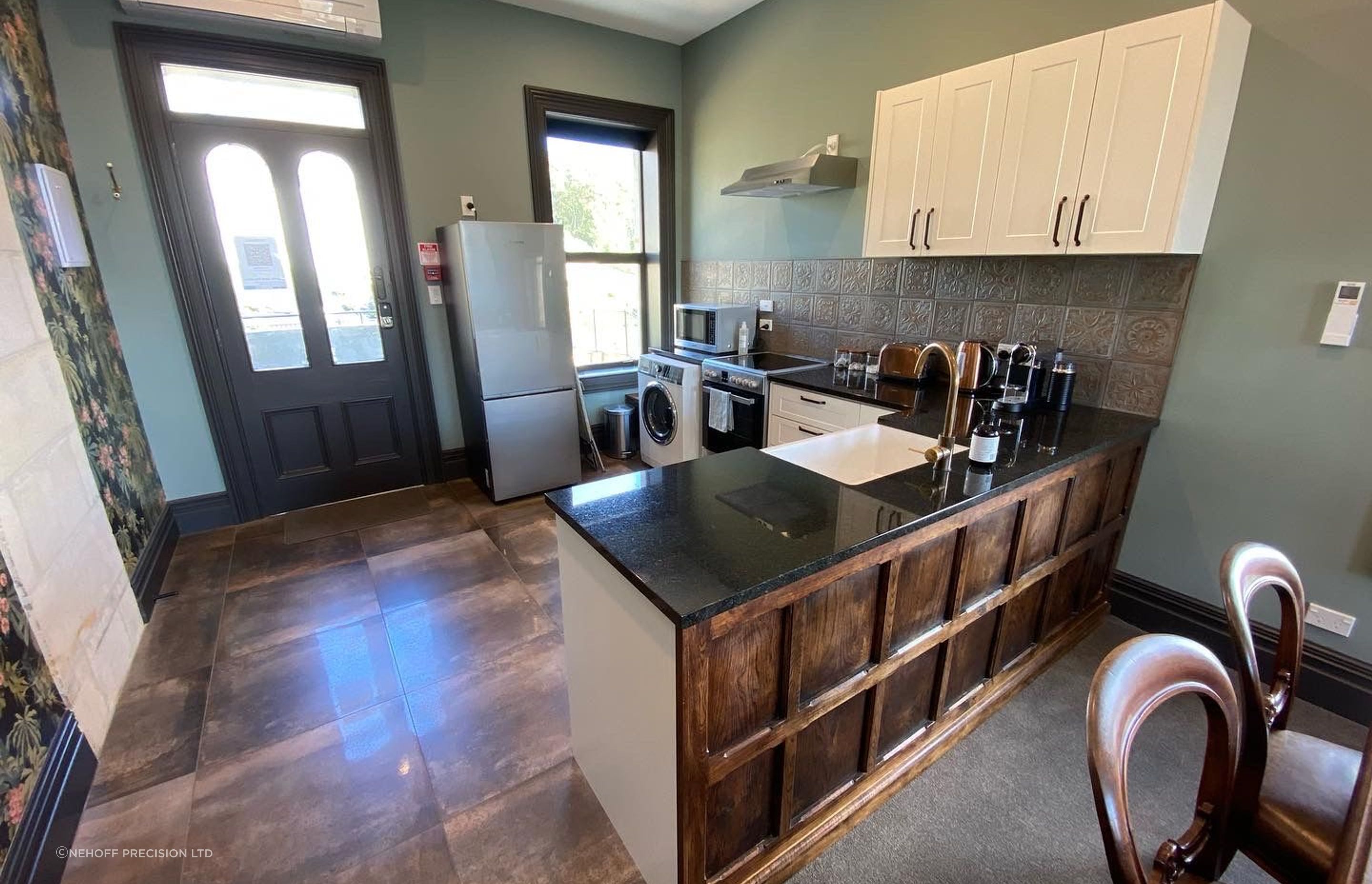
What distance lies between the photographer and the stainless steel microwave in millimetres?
3662

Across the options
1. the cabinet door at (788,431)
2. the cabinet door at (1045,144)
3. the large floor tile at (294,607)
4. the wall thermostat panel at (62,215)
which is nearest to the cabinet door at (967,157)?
the cabinet door at (1045,144)

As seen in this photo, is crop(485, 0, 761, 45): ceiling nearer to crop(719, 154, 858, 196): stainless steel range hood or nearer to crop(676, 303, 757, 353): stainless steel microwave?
crop(719, 154, 858, 196): stainless steel range hood

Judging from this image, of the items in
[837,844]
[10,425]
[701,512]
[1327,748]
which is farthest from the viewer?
[10,425]

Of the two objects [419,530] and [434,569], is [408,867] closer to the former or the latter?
[434,569]

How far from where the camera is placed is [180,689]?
6.66 feet

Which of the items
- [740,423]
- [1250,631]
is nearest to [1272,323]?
[1250,631]

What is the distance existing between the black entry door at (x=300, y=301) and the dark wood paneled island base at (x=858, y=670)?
331 cm

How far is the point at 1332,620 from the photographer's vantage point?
1896 millimetres

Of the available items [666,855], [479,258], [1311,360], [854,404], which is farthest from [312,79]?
[1311,360]

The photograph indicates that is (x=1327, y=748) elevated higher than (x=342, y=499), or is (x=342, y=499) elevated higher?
(x=1327, y=748)

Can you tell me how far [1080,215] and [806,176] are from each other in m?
1.38

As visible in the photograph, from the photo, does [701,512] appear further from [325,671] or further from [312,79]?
[312,79]

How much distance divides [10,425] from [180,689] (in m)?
1.05

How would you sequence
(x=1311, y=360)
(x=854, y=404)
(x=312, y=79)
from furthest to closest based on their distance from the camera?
(x=312, y=79), (x=854, y=404), (x=1311, y=360)
